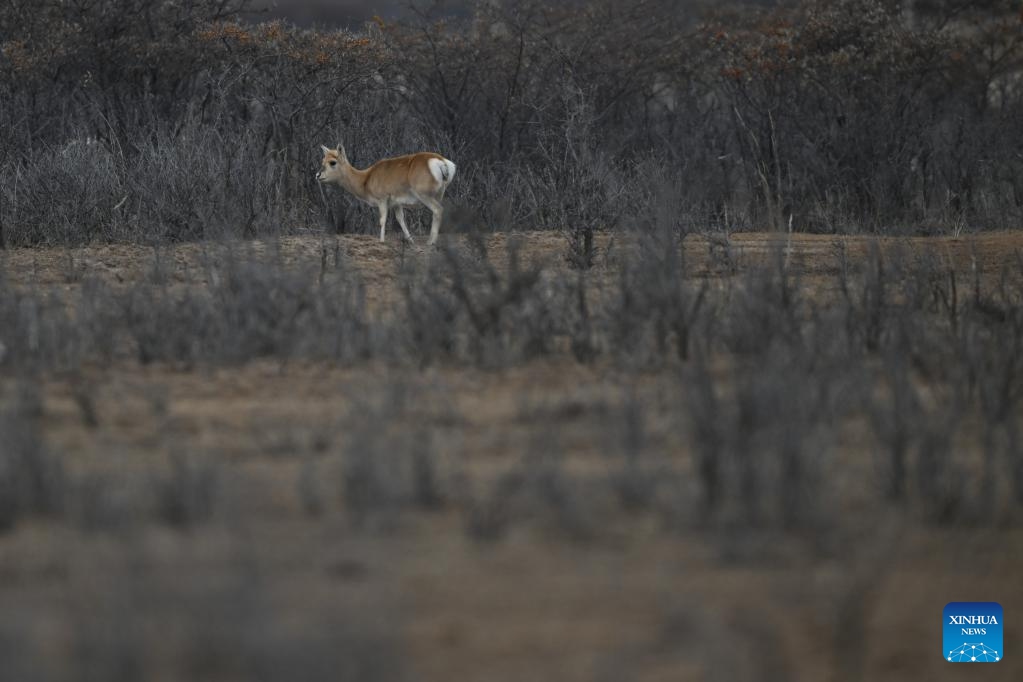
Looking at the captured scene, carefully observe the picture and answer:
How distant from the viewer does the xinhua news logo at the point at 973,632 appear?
3.67 meters

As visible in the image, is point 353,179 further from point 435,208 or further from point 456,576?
point 456,576

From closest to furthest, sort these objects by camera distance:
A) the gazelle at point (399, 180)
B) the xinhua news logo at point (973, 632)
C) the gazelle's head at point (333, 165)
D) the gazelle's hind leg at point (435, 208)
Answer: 1. the xinhua news logo at point (973, 632)
2. the gazelle at point (399, 180)
3. the gazelle's hind leg at point (435, 208)
4. the gazelle's head at point (333, 165)

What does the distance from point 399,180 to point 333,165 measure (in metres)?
0.80

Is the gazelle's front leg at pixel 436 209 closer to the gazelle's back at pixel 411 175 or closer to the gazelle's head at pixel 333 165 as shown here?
the gazelle's back at pixel 411 175

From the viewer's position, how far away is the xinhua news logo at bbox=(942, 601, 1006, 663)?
3.67m

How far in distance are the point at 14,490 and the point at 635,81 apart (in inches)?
666

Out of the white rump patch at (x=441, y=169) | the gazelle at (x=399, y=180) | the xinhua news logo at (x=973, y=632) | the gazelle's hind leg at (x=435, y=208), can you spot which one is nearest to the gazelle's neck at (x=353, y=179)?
the gazelle at (x=399, y=180)

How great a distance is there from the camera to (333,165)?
48.3ft

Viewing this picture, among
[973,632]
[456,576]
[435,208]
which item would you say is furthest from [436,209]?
[973,632]

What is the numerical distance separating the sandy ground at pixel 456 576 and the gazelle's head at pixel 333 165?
9046 mm

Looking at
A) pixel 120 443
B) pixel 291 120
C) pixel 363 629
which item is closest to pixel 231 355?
pixel 120 443

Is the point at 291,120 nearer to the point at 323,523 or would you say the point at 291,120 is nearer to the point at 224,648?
the point at 323,523

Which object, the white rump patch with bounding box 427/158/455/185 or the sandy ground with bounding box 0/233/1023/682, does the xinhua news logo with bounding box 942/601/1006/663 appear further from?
the white rump patch with bounding box 427/158/455/185

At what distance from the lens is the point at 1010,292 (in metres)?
→ 10.4
